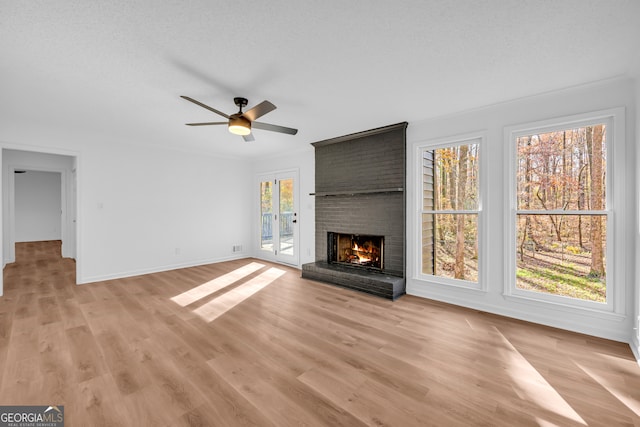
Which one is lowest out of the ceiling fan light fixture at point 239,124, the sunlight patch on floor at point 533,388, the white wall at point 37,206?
the sunlight patch on floor at point 533,388

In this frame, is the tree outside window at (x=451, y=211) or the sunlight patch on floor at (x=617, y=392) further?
the tree outside window at (x=451, y=211)

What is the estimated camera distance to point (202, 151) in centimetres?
585

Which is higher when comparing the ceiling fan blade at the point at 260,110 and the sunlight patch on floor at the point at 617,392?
the ceiling fan blade at the point at 260,110

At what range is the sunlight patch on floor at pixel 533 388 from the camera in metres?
1.71

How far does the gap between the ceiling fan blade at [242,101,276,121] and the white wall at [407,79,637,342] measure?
2.24 meters

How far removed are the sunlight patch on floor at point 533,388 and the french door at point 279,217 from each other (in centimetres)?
411

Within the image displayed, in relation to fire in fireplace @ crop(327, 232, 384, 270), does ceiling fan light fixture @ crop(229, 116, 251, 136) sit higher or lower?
higher

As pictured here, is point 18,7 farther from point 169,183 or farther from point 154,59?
point 169,183

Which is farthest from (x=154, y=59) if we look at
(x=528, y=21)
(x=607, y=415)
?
(x=607, y=415)

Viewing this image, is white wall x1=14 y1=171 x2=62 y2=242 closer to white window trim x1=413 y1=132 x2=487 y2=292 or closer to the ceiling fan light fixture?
the ceiling fan light fixture

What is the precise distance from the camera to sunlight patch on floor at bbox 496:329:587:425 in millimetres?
1706

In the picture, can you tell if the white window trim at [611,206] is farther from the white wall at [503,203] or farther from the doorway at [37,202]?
the doorway at [37,202]

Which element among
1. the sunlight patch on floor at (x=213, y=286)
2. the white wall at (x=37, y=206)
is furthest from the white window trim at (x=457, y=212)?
the white wall at (x=37, y=206)

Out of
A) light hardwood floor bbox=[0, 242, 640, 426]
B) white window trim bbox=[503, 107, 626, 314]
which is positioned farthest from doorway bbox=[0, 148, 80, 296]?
white window trim bbox=[503, 107, 626, 314]
